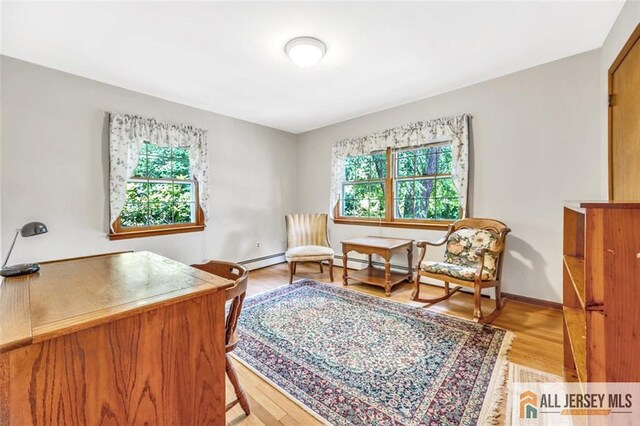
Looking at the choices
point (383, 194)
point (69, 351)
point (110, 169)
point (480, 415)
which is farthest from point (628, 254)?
point (110, 169)

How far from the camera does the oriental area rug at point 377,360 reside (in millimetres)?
1469

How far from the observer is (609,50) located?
2.15m

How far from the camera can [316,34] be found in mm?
2109

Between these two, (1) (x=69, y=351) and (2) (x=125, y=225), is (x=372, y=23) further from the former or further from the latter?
(2) (x=125, y=225)

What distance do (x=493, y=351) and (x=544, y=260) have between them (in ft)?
4.45

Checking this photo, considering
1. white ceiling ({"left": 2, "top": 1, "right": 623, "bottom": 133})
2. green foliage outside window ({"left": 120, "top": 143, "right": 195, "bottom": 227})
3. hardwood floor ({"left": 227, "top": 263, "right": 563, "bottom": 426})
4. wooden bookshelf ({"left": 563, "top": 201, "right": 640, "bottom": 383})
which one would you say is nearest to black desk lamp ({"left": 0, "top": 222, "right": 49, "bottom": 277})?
hardwood floor ({"left": 227, "top": 263, "right": 563, "bottom": 426})

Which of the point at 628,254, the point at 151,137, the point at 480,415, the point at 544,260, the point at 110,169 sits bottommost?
the point at 480,415

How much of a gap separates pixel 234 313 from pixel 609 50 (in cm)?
338

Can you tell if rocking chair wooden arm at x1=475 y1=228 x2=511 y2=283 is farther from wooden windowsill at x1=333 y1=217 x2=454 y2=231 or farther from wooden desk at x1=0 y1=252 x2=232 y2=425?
wooden desk at x1=0 y1=252 x2=232 y2=425

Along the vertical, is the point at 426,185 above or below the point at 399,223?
above

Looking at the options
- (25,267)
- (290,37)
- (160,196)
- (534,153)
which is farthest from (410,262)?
(25,267)

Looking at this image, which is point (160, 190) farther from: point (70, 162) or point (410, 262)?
point (410, 262)

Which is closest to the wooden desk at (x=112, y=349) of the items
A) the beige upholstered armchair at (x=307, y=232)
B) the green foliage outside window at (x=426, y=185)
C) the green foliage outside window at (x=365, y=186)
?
the beige upholstered armchair at (x=307, y=232)

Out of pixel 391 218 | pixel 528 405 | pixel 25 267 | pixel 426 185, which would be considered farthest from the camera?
pixel 391 218
